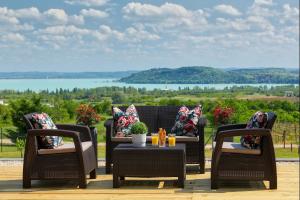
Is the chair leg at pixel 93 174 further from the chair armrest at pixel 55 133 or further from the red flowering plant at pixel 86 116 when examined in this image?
the red flowering plant at pixel 86 116

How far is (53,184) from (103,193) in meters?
0.67

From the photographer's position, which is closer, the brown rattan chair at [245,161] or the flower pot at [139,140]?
the brown rattan chair at [245,161]

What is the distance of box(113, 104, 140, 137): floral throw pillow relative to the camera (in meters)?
6.08

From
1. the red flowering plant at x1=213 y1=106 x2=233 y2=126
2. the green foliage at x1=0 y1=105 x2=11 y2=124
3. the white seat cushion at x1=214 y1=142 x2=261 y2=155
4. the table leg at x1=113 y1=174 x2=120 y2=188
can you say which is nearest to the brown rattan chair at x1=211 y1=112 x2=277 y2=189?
the white seat cushion at x1=214 y1=142 x2=261 y2=155

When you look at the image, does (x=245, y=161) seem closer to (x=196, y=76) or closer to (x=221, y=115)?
(x=221, y=115)

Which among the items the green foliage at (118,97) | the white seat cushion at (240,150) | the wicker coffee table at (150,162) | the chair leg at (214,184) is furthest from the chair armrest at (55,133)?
the green foliage at (118,97)

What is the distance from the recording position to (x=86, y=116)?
7664mm

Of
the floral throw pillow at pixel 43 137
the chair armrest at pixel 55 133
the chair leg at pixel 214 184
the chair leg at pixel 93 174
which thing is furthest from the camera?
the chair leg at pixel 93 174

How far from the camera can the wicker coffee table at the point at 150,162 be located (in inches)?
195

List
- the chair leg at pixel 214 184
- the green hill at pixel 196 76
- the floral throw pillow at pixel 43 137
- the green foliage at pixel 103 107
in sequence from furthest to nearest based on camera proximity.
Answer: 1. the green hill at pixel 196 76
2. the green foliage at pixel 103 107
3. the floral throw pillow at pixel 43 137
4. the chair leg at pixel 214 184

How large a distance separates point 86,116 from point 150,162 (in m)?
2.87

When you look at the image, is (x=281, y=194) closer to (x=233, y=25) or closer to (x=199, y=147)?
(x=199, y=147)

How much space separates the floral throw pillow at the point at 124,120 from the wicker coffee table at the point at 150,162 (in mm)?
1080

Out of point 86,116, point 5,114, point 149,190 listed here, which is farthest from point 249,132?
point 5,114
